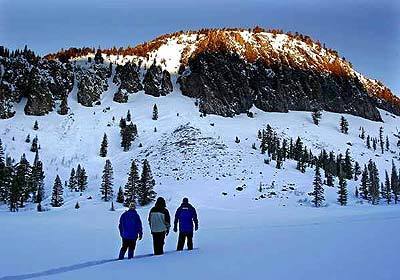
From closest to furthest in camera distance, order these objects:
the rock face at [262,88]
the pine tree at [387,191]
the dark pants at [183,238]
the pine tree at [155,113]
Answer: the dark pants at [183,238], the pine tree at [387,191], the pine tree at [155,113], the rock face at [262,88]

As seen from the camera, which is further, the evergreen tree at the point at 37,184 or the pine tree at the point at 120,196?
the evergreen tree at the point at 37,184

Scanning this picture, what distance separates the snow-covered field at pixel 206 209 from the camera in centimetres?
1097

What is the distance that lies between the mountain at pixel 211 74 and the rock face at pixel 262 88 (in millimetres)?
322

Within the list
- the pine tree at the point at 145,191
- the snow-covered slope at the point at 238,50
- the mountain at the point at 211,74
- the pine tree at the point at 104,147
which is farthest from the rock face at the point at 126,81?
the pine tree at the point at 145,191

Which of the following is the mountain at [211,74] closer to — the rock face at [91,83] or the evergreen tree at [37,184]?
the rock face at [91,83]

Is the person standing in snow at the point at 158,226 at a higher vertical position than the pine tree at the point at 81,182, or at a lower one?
lower

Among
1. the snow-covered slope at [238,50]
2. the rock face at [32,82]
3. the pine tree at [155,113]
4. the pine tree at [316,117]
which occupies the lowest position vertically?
the pine tree at [155,113]

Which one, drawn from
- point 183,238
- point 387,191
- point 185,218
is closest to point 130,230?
point 185,218

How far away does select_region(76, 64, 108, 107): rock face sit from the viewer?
109875 millimetres

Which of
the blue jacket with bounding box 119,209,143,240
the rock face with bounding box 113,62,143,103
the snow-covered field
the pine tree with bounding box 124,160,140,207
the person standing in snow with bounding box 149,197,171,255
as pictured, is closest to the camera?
the snow-covered field

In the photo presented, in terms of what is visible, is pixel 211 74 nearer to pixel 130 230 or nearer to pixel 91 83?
pixel 91 83

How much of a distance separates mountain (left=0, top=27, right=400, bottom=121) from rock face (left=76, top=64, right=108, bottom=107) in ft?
0.88

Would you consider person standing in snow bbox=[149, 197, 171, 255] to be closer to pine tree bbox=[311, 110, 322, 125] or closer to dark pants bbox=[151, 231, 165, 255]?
dark pants bbox=[151, 231, 165, 255]

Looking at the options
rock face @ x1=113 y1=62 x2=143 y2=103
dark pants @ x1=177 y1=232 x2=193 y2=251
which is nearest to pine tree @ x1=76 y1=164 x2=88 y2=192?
rock face @ x1=113 y1=62 x2=143 y2=103
